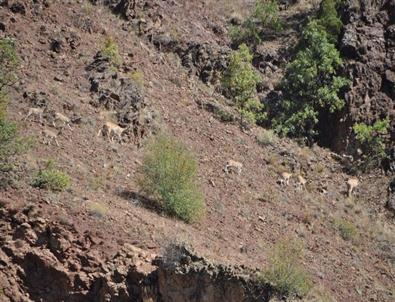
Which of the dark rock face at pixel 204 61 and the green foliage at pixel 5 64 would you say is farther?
the dark rock face at pixel 204 61

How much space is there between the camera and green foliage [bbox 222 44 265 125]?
30948mm

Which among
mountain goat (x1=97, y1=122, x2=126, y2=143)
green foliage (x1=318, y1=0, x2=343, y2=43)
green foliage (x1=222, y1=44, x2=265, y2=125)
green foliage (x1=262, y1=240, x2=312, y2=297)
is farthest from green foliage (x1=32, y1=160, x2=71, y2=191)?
green foliage (x1=318, y1=0, x2=343, y2=43)

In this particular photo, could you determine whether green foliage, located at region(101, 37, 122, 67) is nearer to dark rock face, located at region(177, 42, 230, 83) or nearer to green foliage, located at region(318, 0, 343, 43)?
dark rock face, located at region(177, 42, 230, 83)

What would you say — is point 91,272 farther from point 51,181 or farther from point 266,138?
point 266,138

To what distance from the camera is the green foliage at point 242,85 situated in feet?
102

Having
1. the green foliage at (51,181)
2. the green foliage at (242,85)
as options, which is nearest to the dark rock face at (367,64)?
the green foliage at (242,85)

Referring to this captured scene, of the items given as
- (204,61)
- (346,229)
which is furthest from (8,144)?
(204,61)

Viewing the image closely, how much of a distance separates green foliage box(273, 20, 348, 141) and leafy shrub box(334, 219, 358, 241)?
7.07 metres

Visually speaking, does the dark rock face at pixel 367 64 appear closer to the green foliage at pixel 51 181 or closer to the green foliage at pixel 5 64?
the green foliage at pixel 5 64

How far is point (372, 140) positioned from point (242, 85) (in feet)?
20.1

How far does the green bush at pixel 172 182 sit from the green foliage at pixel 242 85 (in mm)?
8989

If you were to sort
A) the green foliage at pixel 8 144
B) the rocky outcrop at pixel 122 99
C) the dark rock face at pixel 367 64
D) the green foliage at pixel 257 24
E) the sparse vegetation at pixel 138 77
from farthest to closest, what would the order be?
the green foliage at pixel 257 24
the dark rock face at pixel 367 64
the sparse vegetation at pixel 138 77
the rocky outcrop at pixel 122 99
the green foliage at pixel 8 144

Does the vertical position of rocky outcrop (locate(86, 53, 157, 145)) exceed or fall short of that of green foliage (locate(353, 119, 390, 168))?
it falls short

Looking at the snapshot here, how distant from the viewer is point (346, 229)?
941 inches
